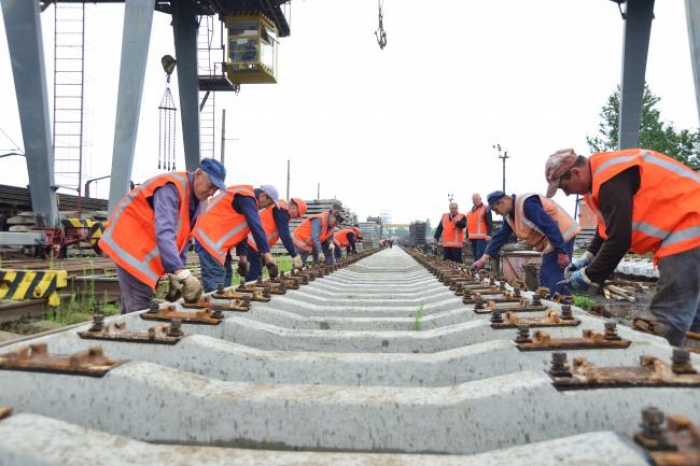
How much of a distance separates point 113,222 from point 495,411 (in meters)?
2.68

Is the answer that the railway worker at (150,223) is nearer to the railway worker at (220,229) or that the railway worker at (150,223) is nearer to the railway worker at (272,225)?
the railway worker at (220,229)

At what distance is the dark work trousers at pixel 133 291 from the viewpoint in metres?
3.17

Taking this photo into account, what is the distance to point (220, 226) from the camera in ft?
A: 15.9

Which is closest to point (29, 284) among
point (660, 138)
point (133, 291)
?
point (133, 291)

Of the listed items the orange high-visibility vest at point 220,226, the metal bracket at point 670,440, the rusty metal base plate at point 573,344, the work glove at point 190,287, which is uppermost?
the orange high-visibility vest at point 220,226

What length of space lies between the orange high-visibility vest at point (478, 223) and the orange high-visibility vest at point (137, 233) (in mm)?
7511

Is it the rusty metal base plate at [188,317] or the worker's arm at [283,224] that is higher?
the worker's arm at [283,224]

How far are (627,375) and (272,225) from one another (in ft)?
18.8

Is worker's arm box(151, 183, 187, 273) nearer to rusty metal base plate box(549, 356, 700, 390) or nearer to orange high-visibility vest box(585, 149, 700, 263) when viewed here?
rusty metal base plate box(549, 356, 700, 390)

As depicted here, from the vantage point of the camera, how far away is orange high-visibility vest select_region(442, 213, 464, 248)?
10.7 m

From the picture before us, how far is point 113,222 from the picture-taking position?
312 centimetres

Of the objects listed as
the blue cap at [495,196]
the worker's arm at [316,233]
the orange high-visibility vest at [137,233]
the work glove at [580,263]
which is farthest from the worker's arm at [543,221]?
the worker's arm at [316,233]

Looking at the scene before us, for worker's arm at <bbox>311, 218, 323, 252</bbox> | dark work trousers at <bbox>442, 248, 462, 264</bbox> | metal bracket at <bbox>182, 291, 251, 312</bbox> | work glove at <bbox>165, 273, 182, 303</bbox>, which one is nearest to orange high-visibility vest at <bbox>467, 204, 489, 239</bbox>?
dark work trousers at <bbox>442, 248, 462, 264</bbox>

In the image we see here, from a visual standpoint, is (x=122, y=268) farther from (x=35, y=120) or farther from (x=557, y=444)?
(x=35, y=120)
